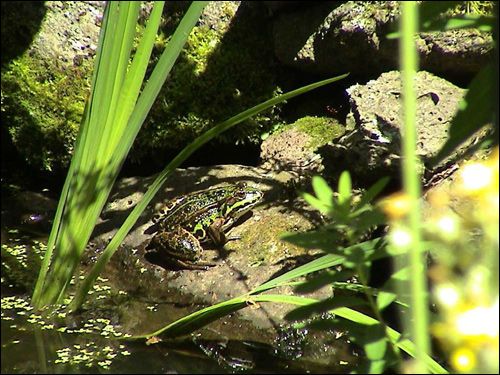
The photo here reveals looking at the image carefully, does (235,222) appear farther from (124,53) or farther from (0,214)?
(124,53)

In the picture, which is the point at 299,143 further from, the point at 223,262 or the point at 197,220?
the point at 223,262

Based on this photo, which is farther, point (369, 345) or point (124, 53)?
point (124, 53)

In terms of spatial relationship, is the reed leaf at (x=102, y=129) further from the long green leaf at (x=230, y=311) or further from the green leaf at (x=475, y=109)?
the green leaf at (x=475, y=109)

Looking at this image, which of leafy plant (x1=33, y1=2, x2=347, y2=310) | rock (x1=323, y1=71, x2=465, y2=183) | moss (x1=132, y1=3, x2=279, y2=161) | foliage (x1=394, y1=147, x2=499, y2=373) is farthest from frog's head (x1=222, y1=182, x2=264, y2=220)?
foliage (x1=394, y1=147, x2=499, y2=373)

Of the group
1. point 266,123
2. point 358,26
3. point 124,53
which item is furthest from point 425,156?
point 124,53

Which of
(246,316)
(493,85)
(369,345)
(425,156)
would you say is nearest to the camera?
(493,85)

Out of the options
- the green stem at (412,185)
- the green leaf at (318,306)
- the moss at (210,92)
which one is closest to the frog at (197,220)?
the moss at (210,92)
